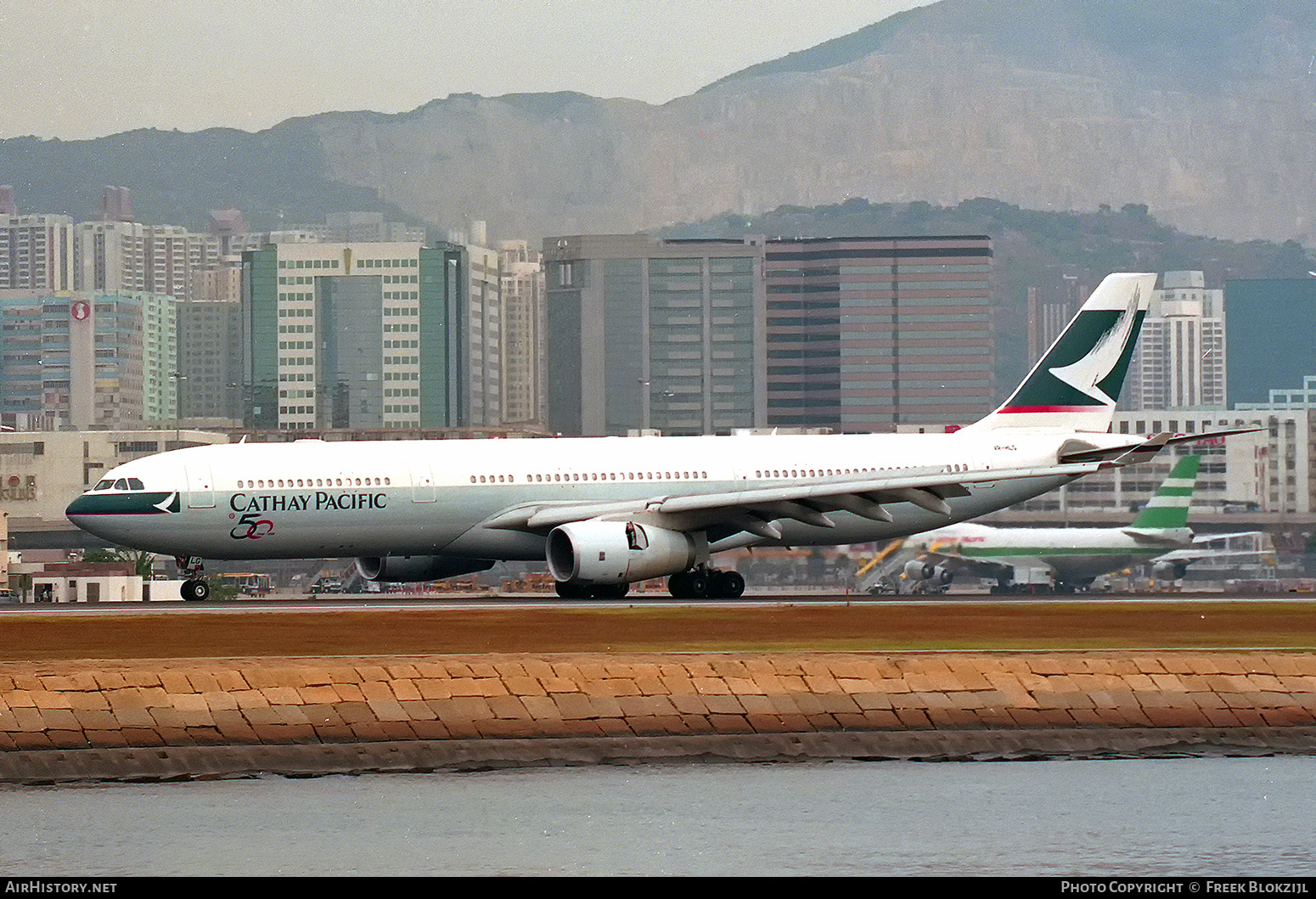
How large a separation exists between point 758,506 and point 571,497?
15.8ft

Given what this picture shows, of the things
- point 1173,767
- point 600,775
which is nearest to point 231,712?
point 600,775

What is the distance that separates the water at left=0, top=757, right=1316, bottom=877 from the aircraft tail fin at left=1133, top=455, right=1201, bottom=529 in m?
94.3

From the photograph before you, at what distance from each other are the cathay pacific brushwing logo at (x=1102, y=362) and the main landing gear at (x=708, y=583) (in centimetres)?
1244

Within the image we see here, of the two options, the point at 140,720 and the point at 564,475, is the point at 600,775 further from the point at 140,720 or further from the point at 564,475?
the point at 564,475

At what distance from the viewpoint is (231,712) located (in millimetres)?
26719

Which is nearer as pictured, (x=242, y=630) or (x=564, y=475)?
(x=242, y=630)

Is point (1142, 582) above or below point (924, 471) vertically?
below

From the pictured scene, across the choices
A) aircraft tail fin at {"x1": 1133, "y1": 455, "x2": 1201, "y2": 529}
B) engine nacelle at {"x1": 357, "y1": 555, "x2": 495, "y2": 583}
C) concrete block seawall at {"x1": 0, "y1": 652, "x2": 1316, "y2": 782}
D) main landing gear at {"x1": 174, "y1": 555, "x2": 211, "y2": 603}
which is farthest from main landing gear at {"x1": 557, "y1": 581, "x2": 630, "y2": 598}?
aircraft tail fin at {"x1": 1133, "y1": 455, "x2": 1201, "y2": 529}

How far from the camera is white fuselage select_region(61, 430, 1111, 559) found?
51.8 metres

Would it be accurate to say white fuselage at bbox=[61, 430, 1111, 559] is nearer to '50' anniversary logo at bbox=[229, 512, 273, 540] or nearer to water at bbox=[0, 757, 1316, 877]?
'50' anniversary logo at bbox=[229, 512, 273, 540]

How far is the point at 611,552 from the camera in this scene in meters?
51.3

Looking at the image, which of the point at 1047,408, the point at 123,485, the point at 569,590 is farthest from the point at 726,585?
the point at 123,485
